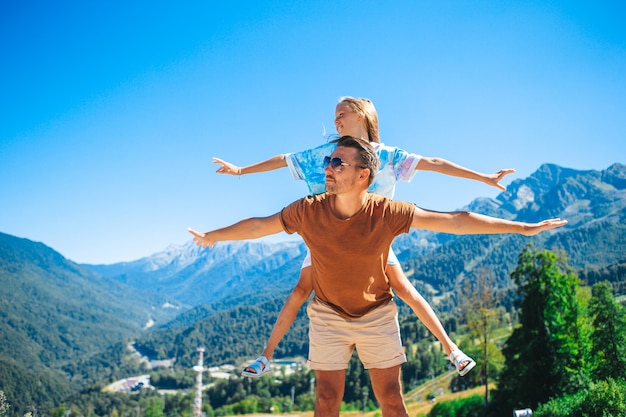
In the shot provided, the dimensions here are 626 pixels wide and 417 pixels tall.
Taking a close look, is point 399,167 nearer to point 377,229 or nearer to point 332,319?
point 377,229

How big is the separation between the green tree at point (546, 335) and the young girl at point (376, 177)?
26.3m

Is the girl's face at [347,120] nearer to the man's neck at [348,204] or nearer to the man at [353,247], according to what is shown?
the man at [353,247]

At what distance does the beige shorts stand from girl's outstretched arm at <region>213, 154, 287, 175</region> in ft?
4.95

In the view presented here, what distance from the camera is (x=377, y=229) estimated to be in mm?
3867

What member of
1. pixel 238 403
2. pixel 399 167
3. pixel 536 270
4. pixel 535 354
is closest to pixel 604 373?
pixel 535 354

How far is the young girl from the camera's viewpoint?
14.3 ft

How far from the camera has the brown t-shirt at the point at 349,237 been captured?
3875 mm

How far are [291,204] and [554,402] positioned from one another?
2128cm

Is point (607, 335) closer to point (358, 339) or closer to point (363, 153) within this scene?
point (358, 339)

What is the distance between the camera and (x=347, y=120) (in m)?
4.71

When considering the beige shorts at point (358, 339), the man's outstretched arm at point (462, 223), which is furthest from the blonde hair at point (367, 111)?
the beige shorts at point (358, 339)

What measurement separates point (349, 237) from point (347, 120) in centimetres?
139

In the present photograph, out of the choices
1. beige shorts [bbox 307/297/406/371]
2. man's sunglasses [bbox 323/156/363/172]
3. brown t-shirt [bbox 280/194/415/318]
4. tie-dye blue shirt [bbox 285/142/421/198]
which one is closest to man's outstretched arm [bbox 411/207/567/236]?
brown t-shirt [bbox 280/194/415/318]

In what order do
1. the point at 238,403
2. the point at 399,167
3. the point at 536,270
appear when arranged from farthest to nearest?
the point at 238,403 < the point at 536,270 < the point at 399,167
